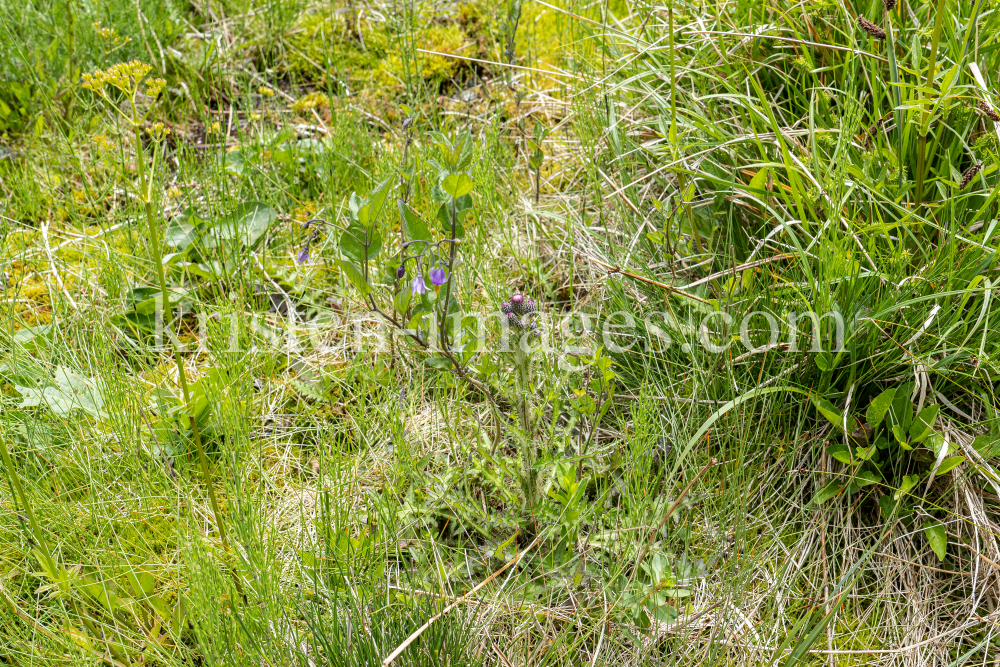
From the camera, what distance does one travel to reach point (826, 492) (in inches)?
67.9

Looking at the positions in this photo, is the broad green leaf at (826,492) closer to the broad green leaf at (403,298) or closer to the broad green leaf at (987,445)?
the broad green leaf at (987,445)

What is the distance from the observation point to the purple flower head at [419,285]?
1.79 metres

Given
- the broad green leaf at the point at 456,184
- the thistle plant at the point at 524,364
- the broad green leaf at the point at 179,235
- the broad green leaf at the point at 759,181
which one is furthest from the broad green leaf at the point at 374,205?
the broad green leaf at the point at 179,235

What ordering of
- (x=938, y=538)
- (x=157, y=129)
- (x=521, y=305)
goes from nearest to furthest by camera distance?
(x=521, y=305)
(x=938, y=538)
(x=157, y=129)

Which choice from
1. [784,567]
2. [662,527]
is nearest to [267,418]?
[662,527]

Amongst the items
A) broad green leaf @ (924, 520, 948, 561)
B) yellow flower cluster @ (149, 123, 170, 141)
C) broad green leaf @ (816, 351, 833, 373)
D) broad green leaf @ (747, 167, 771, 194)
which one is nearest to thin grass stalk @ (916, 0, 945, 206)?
broad green leaf @ (747, 167, 771, 194)

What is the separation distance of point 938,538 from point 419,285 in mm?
1241

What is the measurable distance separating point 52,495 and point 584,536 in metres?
→ 1.26

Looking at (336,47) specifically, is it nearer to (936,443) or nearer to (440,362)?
Answer: (440,362)

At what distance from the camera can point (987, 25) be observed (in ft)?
6.57

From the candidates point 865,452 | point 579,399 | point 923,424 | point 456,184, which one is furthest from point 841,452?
point 456,184

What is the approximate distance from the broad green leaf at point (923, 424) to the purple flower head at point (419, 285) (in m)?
1.11

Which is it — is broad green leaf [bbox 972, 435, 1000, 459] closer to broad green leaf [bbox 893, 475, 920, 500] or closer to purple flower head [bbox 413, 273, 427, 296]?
broad green leaf [bbox 893, 475, 920, 500]

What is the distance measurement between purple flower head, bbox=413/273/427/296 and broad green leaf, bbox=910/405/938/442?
111 centimetres
